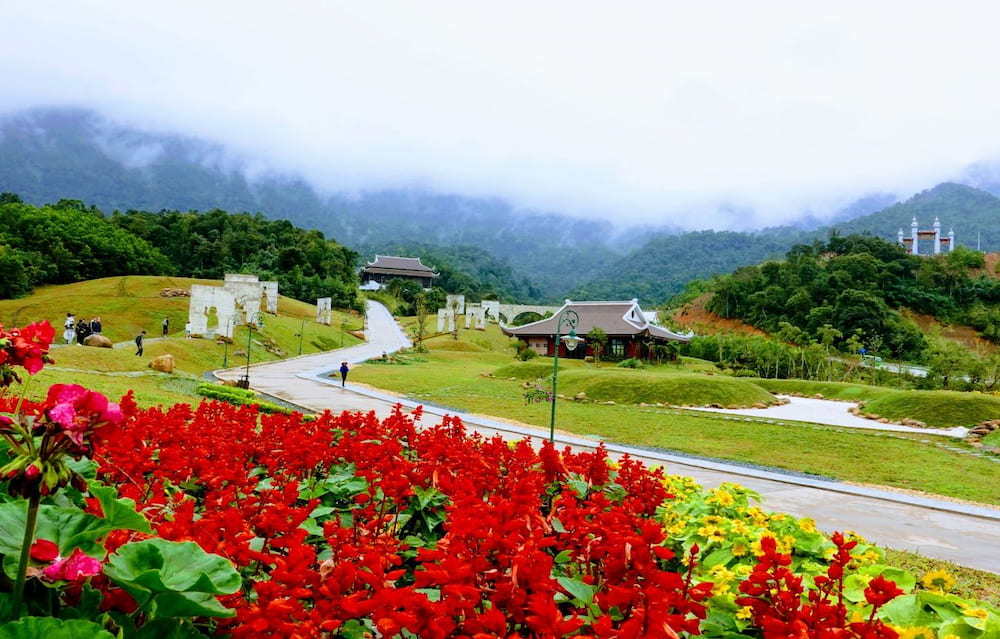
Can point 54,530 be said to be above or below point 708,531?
above

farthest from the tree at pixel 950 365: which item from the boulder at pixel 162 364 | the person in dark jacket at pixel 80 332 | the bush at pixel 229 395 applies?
the person in dark jacket at pixel 80 332

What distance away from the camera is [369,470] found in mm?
2846

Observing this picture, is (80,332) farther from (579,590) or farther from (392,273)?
(392,273)

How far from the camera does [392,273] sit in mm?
66750

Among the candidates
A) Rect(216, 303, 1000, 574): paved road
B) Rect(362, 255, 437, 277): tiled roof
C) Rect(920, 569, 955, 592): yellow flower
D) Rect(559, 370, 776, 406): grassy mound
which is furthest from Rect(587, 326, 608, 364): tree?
Rect(362, 255, 437, 277): tiled roof

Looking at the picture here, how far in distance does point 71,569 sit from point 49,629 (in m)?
0.20

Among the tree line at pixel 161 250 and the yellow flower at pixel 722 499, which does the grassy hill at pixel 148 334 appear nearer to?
the tree line at pixel 161 250

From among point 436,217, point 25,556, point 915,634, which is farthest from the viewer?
point 436,217

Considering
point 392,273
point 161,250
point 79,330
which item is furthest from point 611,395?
point 392,273

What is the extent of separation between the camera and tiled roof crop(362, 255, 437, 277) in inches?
2623

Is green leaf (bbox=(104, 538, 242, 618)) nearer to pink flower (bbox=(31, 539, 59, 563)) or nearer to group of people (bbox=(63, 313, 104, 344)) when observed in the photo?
pink flower (bbox=(31, 539, 59, 563))

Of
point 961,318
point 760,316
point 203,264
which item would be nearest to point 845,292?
point 760,316

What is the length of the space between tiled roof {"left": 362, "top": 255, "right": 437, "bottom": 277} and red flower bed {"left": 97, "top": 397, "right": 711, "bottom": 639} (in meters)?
63.5

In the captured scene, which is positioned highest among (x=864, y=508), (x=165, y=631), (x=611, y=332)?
(x=611, y=332)
